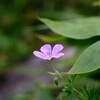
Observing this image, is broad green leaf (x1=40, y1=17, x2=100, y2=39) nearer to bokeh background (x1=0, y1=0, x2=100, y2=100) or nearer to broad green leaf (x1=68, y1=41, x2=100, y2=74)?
broad green leaf (x1=68, y1=41, x2=100, y2=74)

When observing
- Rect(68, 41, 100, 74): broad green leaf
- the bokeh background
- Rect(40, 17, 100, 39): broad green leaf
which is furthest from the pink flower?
the bokeh background

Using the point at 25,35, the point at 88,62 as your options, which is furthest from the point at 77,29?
the point at 25,35

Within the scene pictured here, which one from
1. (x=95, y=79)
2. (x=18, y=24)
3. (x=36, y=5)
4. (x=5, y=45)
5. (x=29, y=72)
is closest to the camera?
(x=95, y=79)

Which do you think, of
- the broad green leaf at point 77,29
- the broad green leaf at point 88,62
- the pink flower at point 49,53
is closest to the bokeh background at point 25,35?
the broad green leaf at point 77,29

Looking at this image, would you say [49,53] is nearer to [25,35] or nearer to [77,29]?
[77,29]

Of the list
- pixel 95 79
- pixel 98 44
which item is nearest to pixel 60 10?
pixel 95 79

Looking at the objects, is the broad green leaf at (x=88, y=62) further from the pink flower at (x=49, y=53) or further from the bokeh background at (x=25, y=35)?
the bokeh background at (x=25, y=35)

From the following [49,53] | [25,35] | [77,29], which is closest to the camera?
[49,53]

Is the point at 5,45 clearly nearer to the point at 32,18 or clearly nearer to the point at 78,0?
the point at 32,18
